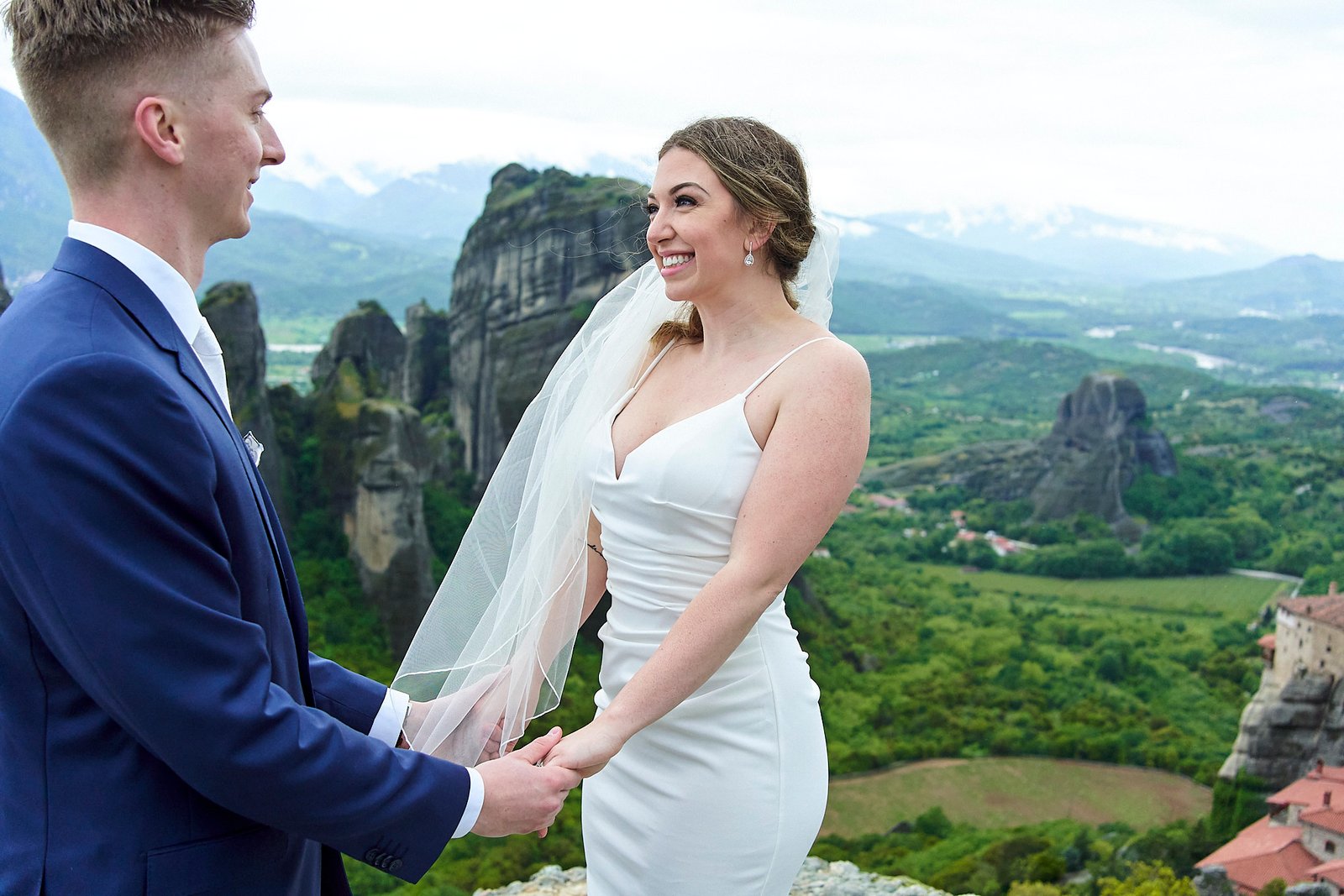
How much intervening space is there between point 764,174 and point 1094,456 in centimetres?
5799

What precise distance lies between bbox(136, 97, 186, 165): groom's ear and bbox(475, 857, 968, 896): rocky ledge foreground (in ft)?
16.0

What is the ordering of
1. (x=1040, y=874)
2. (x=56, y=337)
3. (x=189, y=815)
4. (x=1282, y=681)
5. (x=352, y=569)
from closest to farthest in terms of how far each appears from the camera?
(x=56, y=337), (x=189, y=815), (x=1040, y=874), (x=1282, y=681), (x=352, y=569)

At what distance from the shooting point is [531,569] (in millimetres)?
2732

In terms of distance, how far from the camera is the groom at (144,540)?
150 centimetres

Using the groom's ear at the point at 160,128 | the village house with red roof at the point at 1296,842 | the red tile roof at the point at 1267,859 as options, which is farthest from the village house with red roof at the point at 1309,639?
the groom's ear at the point at 160,128

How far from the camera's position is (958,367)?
358ft

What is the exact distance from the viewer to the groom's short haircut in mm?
1595

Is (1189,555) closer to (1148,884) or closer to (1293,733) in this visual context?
(1293,733)

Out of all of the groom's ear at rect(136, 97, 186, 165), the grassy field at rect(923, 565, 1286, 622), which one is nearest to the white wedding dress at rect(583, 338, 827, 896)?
the groom's ear at rect(136, 97, 186, 165)

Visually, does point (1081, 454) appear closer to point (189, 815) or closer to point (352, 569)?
point (352, 569)

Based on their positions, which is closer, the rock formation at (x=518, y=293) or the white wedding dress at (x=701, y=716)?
the white wedding dress at (x=701, y=716)

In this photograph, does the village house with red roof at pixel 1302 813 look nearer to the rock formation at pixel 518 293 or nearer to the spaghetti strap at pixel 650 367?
the spaghetti strap at pixel 650 367

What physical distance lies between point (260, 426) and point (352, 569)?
3298 millimetres

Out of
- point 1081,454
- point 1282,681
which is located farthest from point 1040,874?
point 1081,454
